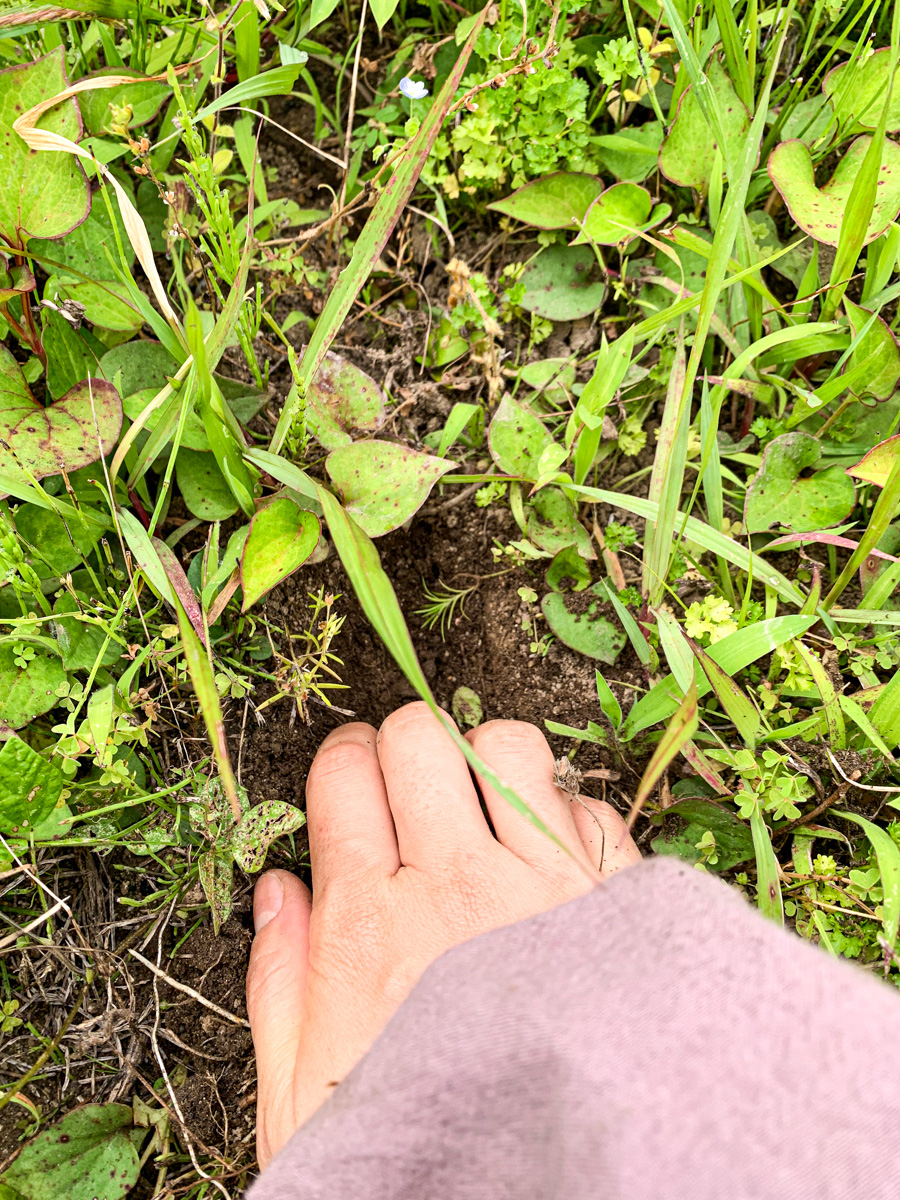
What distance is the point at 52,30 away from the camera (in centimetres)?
134

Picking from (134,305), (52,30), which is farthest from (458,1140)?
(52,30)

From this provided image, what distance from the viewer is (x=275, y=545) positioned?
1.18m

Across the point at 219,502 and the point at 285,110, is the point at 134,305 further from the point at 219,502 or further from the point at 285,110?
the point at 285,110

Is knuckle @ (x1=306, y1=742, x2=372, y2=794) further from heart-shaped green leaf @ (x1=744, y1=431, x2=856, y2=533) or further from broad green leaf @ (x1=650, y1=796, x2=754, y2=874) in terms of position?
heart-shaped green leaf @ (x1=744, y1=431, x2=856, y2=533)

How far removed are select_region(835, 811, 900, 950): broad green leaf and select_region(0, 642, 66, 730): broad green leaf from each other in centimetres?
128

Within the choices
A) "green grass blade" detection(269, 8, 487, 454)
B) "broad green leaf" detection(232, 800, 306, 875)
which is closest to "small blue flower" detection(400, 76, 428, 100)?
"green grass blade" detection(269, 8, 487, 454)

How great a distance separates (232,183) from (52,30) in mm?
357

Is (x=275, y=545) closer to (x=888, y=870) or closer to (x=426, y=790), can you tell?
(x=426, y=790)

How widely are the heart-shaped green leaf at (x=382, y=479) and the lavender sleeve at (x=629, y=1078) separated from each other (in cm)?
65

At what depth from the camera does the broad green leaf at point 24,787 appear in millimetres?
1110

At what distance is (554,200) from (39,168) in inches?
34.3

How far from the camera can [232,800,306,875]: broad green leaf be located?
1245mm

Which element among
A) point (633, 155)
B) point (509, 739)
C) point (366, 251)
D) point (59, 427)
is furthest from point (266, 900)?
point (633, 155)

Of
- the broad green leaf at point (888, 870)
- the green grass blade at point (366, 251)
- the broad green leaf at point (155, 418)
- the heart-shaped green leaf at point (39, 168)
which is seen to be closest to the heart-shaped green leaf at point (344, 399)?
the green grass blade at point (366, 251)
